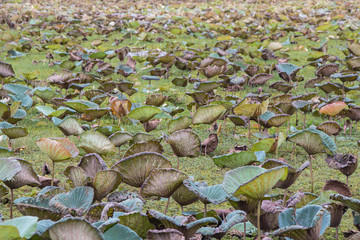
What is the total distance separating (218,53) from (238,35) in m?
2.69

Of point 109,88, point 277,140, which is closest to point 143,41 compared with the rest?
point 109,88

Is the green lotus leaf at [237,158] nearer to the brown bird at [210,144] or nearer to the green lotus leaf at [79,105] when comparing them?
the brown bird at [210,144]

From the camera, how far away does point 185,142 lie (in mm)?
2455

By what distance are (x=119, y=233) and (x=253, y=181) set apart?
48 cm

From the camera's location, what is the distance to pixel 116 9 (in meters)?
12.8

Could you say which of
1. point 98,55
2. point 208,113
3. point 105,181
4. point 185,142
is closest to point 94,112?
point 208,113

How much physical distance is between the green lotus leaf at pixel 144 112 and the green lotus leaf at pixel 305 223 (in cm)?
157

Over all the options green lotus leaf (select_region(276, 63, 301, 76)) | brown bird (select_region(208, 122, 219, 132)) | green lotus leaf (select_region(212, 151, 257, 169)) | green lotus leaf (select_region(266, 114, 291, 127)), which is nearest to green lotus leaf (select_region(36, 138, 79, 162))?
green lotus leaf (select_region(212, 151, 257, 169))

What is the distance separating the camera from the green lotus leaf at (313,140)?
2.38m

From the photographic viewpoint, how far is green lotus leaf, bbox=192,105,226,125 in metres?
3.06

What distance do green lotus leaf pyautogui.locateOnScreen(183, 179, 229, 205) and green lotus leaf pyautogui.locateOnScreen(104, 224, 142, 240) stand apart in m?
0.48

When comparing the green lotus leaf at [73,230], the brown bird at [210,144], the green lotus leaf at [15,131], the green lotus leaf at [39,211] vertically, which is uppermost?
the green lotus leaf at [73,230]

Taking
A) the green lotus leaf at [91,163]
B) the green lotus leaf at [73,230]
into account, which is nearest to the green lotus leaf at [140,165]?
the green lotus leaf at [91,163]

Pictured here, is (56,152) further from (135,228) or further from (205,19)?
(205,19)
